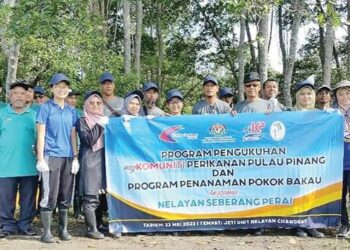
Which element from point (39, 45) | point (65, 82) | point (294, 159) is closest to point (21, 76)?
point (39, 45)

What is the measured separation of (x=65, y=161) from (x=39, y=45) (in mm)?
8466

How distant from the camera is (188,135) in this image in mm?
6211

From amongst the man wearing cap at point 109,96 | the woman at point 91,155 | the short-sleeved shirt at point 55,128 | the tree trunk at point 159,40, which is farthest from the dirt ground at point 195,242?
the tree trunk at point 159,40

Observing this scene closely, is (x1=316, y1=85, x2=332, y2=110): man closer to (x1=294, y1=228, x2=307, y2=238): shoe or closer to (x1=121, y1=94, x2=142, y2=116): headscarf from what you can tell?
(x1=294, y1=228, x2=307, y2=238): shoe

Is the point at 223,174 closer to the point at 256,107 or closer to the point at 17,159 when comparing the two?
the point at 256,107

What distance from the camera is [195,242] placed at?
589 centimetres

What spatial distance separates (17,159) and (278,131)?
10.5 ft

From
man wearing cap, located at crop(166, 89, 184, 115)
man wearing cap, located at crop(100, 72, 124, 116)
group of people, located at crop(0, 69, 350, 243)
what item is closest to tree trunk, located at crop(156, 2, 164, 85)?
man wearing cap, located at crop(100, 72, 124, 116)

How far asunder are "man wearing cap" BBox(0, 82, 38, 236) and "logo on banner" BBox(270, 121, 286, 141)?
2931 millimetres

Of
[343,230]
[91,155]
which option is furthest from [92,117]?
[343,230]

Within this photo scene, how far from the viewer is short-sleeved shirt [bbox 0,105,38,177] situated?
599 centimetres

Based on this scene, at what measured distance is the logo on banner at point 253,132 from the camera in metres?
6.16

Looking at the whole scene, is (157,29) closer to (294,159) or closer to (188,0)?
(188,0)

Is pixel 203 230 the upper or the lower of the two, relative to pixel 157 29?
lower
